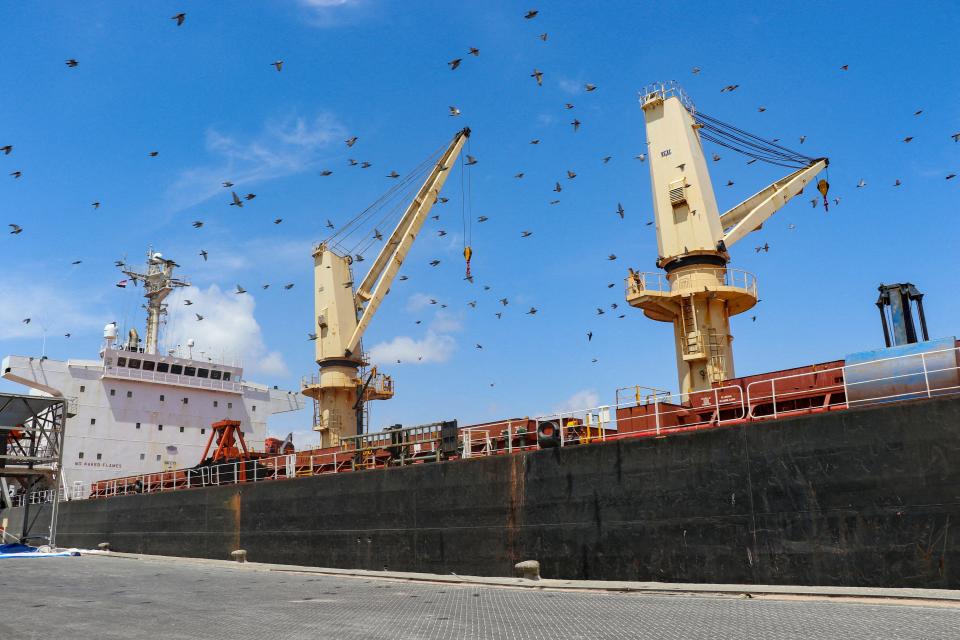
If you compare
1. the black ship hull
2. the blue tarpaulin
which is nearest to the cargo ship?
the black ship hull

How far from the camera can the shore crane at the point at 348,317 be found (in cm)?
4338

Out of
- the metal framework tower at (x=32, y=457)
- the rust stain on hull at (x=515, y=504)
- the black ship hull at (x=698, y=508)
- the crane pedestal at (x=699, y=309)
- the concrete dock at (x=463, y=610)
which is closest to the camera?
the concrete dock at (x=463, y=610)

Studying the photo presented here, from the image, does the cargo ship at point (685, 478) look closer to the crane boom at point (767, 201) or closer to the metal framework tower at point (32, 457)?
the crane boom at point (767, 201)

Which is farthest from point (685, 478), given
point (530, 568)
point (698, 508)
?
point (530, 568)

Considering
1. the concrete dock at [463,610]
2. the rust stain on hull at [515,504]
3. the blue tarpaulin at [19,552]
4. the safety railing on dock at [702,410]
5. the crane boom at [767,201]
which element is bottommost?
the concrete dock at [463,610]

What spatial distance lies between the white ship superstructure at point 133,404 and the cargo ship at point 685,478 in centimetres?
1411

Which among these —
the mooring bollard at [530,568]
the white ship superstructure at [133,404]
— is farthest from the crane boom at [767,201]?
the white ship superstructure at [133,404]

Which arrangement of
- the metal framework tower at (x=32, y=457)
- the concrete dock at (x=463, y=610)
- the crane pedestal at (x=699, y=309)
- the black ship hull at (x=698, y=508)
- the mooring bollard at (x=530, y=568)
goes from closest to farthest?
the concrete dock at (x=463, y=610)
the black ship hull at (x=698, y=508)
the mooring bollard at (x=530, y=568)
the crane pedestal at (x=699, y=309)
the metal framework tower at (x=32, y=457)

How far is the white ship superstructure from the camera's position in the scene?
45406 millimetres

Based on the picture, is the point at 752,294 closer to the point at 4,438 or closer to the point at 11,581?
the point at 11,581

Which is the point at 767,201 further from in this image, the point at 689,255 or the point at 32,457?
the point at 32,457

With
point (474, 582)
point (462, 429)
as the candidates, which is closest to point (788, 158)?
point (462, 429)

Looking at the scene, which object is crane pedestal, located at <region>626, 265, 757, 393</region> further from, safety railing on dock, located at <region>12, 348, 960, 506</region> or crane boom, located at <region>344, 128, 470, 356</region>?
crane boom, located at <region>344, 128, 470, 356</region>

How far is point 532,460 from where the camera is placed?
19547mm
